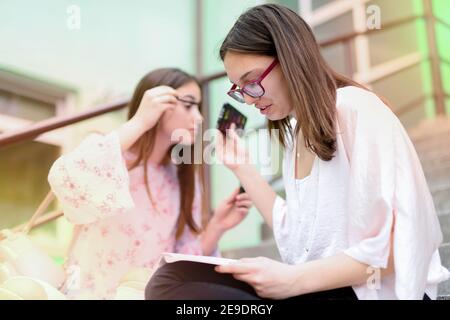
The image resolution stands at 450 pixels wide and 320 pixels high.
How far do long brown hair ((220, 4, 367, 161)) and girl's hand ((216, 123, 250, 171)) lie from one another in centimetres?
31

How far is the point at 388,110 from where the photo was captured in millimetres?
788

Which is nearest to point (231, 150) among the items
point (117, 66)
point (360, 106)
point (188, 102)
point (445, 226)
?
point (188, 102)

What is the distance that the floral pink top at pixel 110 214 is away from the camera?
3.52ft

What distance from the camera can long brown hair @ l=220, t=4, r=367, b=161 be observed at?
79cm

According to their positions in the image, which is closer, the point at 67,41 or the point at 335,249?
the point at 335,249

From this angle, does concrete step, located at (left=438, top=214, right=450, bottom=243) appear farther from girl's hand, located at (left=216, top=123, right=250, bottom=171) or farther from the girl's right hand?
the girl's right hand

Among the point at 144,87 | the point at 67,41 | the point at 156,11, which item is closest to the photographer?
the point at 144,87

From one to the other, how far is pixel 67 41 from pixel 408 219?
127 centimetres

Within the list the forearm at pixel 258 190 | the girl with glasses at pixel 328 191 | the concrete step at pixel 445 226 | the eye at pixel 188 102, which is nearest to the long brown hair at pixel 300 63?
the girl with glasses at pixel 328 191

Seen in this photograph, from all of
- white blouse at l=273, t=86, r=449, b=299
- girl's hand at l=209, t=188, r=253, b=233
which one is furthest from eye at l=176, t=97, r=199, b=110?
white blouse at l=273, t=86, r=449, b=299

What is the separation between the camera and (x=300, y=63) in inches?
31.9
